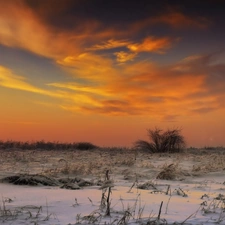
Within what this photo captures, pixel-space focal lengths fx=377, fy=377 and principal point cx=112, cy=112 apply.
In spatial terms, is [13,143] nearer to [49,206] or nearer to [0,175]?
[0,175]

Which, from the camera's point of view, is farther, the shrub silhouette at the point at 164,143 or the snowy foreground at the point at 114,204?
the shrub silhouette at the point at 164,143

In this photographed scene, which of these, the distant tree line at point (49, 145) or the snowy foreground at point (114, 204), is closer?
the snowy foreground at point (114, 204)

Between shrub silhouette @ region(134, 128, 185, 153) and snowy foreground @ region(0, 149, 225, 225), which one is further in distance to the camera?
shrub silhouette @ region(134, 128, 185, 153)

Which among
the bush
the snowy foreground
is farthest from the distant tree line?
the snowy foreground

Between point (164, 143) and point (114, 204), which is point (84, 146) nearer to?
point (164, 143)

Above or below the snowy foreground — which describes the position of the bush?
above

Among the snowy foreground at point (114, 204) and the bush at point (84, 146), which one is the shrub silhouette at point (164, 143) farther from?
the snowy foreground at point (114, 204)

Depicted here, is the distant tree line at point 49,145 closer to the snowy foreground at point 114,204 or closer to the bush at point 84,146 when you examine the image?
the bush at point 84,146

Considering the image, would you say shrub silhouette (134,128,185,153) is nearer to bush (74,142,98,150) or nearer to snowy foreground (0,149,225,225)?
bush (74,142,98,150)

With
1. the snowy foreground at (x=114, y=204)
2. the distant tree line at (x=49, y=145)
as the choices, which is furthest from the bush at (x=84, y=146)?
the snowy foreground at (x=114, y=204)

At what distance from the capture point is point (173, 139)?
79.8 ft

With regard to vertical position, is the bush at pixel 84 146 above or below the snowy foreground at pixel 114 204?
above

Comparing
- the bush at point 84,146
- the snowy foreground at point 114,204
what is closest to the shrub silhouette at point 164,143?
the bush at point 84,146

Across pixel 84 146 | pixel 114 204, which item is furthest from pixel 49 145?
pixel 114 204
